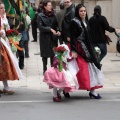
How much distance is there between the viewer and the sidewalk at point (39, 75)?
10.4 metres

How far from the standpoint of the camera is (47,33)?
1180 centimetres

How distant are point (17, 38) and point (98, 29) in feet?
9.76

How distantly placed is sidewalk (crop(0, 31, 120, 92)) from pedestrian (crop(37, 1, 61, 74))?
69 cm

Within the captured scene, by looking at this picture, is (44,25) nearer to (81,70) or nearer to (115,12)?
(81,70)

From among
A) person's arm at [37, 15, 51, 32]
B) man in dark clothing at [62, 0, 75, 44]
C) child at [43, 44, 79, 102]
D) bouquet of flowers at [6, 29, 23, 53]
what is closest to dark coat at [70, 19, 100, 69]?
child at [43, 44, 79, 102]

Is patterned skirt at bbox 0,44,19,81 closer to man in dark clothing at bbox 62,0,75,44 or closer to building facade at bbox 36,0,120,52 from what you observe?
man in dark clothing at bbox 62,0,75,44

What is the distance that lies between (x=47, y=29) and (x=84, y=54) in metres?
2.97

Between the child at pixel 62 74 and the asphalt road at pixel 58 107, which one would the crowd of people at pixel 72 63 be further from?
the asphalt road at pixel 58 107

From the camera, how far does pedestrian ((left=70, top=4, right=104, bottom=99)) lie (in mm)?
8734

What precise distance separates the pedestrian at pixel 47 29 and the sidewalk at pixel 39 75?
0.69m

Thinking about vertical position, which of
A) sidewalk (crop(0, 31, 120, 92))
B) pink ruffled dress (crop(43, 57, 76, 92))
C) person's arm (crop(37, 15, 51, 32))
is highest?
person's arm (crop(37, 15, 51, 32))

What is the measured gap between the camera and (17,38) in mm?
9484

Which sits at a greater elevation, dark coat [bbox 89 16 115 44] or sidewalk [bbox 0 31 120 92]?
dark coat [bbox 89 16 115 44]

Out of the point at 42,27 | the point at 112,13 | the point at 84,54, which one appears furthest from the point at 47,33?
the point at 112,13
